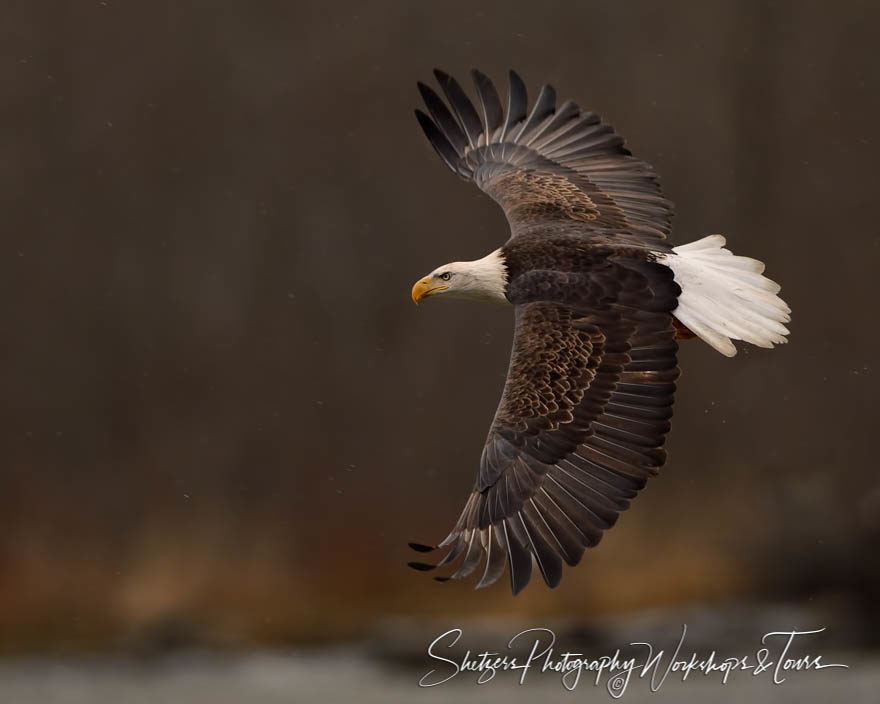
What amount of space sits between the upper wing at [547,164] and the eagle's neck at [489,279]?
292 millimetres

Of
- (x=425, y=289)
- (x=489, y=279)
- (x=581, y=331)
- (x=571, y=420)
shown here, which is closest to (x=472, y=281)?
(x=489, y=279)

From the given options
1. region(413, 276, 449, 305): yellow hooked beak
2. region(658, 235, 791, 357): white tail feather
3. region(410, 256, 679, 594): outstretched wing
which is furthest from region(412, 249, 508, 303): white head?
region(658, 235, 791, 357): white tail feather

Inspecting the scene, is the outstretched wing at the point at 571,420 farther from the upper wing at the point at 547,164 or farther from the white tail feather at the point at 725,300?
the upper wing at the point at 547,164

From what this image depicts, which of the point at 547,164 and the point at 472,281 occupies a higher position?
the point at 547,164

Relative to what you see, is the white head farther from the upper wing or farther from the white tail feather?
the white tail feather

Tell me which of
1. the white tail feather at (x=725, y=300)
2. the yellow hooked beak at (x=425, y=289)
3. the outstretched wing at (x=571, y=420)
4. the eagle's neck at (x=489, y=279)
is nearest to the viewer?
the outstretched wing at (x=571, y=420)

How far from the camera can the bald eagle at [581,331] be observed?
5.52 m

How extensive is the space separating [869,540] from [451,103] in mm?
4218

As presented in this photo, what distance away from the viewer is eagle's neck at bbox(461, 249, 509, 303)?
20.7 feet

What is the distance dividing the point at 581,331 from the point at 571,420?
381 mm

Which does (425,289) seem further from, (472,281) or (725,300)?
(725,300)

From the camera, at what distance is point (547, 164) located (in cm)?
711

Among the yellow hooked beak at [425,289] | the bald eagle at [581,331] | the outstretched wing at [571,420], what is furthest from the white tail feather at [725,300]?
the yellow hooked beak at [425,289]

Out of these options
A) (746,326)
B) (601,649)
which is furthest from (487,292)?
(601,649)
